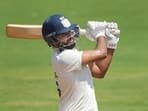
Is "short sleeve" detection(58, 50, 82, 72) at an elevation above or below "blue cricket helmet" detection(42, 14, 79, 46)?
below

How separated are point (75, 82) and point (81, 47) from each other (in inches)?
340

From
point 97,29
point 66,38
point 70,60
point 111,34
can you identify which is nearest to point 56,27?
point 66,38

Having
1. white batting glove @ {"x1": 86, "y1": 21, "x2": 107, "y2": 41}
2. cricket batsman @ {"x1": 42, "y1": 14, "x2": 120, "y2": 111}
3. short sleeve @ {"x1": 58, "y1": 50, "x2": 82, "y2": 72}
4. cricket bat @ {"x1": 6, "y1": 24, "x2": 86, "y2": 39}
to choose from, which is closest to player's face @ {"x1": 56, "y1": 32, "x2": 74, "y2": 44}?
cricket batsman @ {"x1": 42, "y1": 14, "x2": 120, "y2": 111}

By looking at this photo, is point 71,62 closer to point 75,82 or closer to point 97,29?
point 75,82

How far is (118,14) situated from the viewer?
17969 mm

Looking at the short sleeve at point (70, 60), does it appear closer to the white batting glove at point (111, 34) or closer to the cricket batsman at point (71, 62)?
the cricket batsman at point (71, 62)

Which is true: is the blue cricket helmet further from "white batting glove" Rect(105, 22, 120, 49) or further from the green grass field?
the green grass field

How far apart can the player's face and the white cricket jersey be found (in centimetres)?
10

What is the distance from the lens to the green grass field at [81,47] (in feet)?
35.7

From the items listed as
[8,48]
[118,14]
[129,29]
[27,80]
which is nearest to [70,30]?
[27,80]

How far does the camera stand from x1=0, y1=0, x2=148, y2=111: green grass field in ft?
35.7

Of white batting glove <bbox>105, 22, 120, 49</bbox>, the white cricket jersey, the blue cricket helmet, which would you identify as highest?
the blue cricket helmet

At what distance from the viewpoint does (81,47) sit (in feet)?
48.1

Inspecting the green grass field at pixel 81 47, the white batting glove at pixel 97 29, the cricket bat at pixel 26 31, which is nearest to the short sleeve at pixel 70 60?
the white batting glove at pixel 97 29
